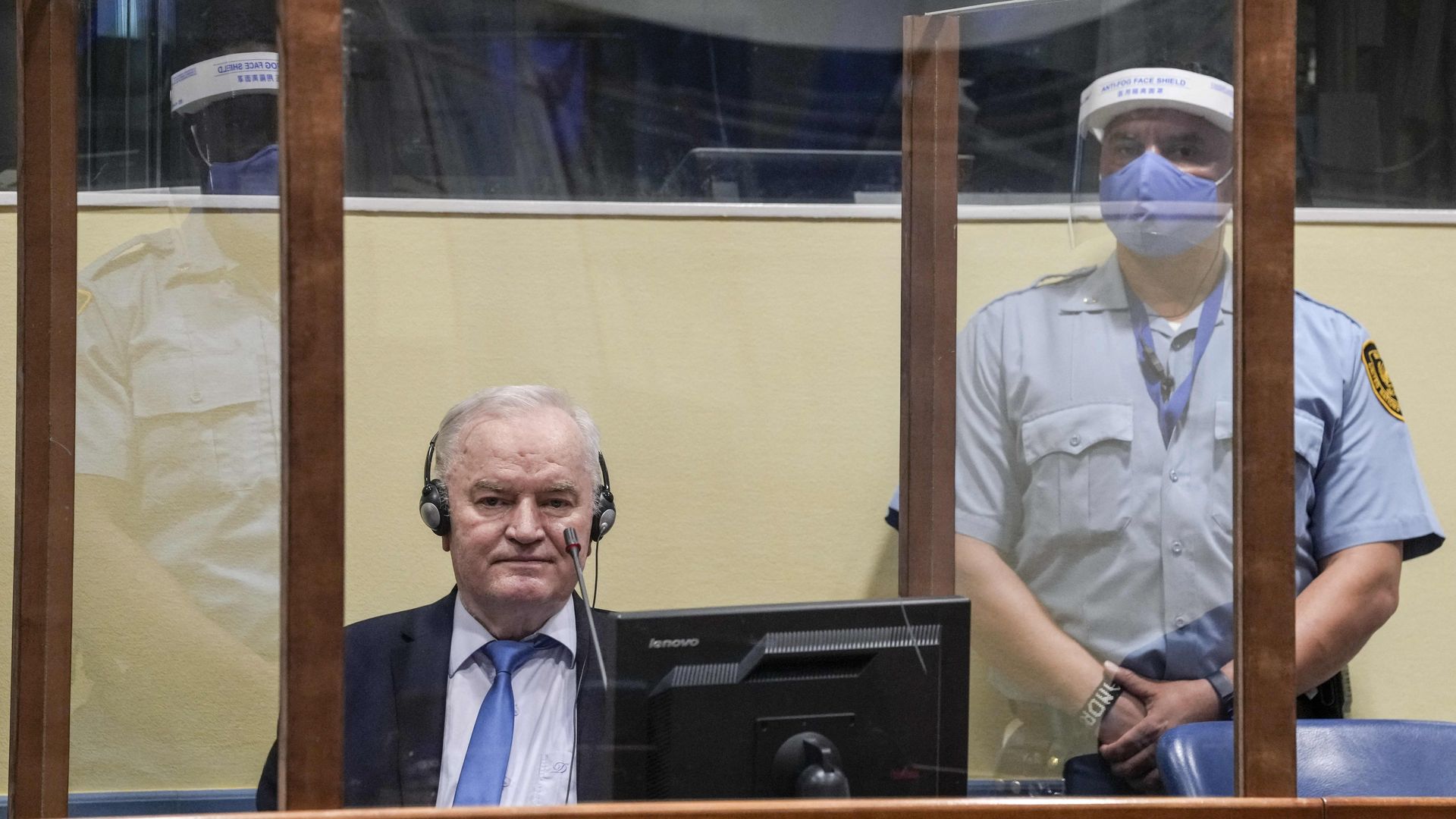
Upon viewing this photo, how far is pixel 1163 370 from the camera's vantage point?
1.57 metres

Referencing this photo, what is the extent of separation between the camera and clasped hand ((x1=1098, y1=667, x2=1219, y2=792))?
1.53 meters

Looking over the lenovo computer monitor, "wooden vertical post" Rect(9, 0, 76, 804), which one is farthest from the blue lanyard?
"wooden vertical post" Rect(9, 0, 76, 804)

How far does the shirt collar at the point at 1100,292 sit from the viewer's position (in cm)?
164

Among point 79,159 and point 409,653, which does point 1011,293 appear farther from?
point 79,159

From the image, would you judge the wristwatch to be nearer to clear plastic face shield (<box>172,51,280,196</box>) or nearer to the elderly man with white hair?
the elderly man with white hair

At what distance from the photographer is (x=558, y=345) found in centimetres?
179

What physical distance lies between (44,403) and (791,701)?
984 millimetres

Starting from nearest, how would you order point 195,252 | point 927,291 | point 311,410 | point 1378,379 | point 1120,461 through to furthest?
point 311,410
point 195,252
point 1120,461
point 927,291
point 1378,379

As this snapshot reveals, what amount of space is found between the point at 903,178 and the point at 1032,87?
0.75 ft

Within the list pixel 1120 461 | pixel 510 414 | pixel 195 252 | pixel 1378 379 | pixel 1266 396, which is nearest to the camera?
pixel 1266 396

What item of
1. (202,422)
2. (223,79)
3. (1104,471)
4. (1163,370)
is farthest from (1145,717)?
(223,79)

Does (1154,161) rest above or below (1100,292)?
above

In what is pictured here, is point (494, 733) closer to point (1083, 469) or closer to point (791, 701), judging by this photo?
point (791, 701)

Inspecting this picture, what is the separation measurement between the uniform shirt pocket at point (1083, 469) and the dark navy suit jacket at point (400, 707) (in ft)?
1.82
